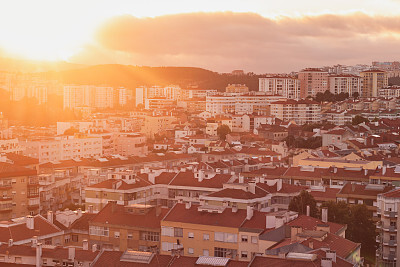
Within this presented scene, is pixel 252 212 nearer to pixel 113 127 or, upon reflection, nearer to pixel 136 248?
pixel 136 248

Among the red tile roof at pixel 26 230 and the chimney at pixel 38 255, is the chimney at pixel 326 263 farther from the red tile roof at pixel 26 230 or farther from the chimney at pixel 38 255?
the red tile roof at pixel 26 230

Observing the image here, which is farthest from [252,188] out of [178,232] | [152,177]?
[152,177]

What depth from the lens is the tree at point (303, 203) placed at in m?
27.4

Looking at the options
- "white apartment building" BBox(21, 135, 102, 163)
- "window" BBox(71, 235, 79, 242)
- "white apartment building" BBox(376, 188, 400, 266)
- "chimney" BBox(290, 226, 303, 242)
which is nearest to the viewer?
"chimney" BBox(290, 226, 303, 242)

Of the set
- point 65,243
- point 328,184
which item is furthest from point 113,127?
point 65,243

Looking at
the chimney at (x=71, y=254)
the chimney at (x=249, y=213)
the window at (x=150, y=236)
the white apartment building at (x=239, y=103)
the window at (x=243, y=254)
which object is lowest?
the window at (x=243, y=254)

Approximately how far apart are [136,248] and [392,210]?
27.9 feet

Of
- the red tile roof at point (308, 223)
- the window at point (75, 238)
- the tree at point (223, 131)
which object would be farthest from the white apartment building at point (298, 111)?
the red tile roof at point (308, 223)

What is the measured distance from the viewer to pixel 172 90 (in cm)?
13788

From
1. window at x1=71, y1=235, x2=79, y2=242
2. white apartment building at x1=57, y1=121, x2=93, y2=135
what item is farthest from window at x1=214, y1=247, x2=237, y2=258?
white apartment building at x1=57, y1=121, x2=93, y2=135

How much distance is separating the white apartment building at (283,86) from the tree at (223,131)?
1744 inches

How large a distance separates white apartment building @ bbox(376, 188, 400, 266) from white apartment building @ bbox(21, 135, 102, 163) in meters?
33.4

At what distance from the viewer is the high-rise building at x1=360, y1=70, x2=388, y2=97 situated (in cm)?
12506

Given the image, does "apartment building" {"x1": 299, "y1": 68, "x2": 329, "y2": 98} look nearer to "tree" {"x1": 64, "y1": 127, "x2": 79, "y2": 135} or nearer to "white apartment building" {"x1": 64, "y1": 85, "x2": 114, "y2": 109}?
"white apartment building" {"x1": 64, "y1": 85, "x2": 114, "y2": 109}
